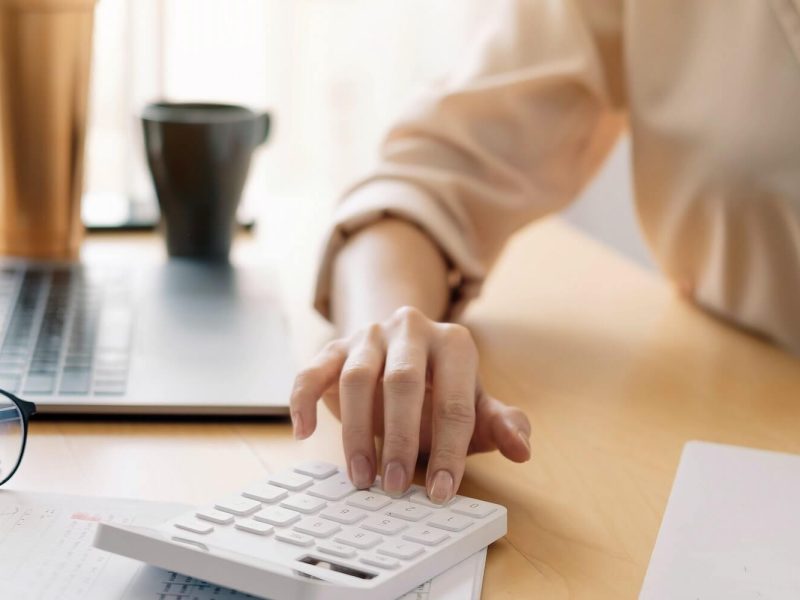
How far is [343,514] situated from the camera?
458 mm

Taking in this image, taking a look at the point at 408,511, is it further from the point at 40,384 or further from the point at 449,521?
the point at 40,384

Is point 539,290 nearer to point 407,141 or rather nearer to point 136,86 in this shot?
point 407,141

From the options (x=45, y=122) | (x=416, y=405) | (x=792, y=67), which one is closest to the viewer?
(x=416, y=405)

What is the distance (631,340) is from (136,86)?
Result: 148 cm

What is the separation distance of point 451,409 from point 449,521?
0.08 m

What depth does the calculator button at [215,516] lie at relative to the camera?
445 millimetres

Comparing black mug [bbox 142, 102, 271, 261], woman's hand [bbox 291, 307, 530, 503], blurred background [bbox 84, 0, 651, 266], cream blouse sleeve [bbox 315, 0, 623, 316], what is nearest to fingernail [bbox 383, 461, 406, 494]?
woman's hand [bbox 291, 307, 530, 503]

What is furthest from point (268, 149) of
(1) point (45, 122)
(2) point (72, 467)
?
(2) point (72, 467)

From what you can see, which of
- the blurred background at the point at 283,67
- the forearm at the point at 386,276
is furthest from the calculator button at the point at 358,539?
the blurred background at the point at 283,67

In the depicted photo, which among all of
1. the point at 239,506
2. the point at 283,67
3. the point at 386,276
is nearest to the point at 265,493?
the point at 239,506

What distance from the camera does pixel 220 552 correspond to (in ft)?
1.31

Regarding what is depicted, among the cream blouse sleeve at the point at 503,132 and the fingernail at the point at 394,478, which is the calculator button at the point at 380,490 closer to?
the fingernail at the point at 394,478

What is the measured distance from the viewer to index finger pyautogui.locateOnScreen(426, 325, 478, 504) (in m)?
0.49

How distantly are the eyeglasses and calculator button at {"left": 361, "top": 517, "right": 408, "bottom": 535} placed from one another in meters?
0.19
